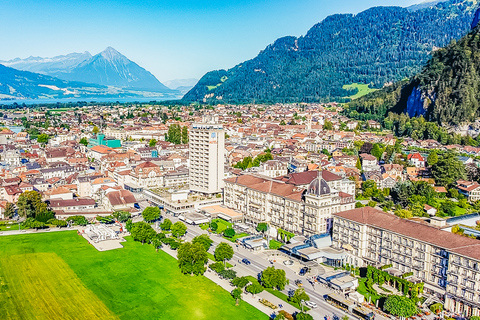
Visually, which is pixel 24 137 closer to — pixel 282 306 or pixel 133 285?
pixel 133 285

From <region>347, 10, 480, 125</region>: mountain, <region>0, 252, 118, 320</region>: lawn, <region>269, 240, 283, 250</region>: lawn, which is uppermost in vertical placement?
<region>347, 10, 480, 125</region>: mountain

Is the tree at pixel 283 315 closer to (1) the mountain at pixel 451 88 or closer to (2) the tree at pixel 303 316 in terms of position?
(2) the tree at pixel 303 316

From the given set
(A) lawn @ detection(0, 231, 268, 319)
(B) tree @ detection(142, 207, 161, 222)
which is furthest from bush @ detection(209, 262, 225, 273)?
(B) tree @ detection(142, 207, 161, 222)

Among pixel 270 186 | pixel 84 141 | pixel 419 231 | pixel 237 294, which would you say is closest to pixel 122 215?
pixel 270 186

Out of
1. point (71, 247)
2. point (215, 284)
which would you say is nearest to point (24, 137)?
point (71, 247)

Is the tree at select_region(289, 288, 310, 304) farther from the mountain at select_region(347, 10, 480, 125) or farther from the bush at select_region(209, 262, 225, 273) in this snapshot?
the mountain at select_region(347, 10, 480, 125)
